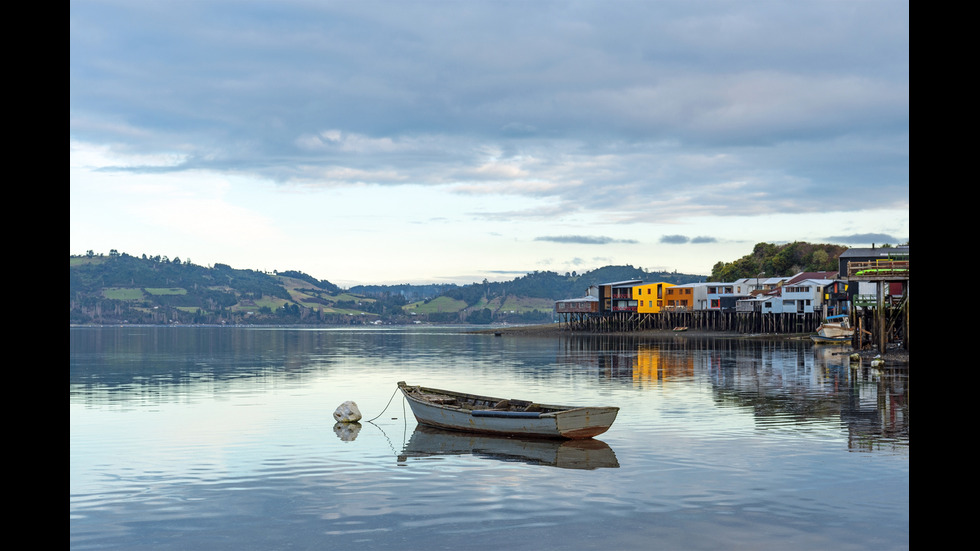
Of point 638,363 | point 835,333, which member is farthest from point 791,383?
point 835,333

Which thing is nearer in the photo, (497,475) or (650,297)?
(497,475)

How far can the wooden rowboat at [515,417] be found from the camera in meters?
30.9

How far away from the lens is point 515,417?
104 feet

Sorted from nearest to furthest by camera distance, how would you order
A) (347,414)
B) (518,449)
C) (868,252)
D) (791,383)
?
(518,449) → (347,414) → (791,383) → (868,252)

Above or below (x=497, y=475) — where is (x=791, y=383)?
below

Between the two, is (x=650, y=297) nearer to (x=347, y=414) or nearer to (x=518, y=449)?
(x=347, y=414)

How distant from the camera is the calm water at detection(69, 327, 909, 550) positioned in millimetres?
18094

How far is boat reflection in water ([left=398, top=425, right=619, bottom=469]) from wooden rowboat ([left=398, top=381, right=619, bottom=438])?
0.35 metres

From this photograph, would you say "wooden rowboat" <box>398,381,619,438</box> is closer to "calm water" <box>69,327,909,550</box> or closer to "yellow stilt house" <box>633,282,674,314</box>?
"calm water" <box>69,327,909,550</box>

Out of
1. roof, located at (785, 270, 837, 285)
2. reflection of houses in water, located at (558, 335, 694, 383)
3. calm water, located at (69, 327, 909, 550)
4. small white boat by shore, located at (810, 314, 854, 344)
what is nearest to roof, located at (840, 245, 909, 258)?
small white boat by shore, located at (810, 314, 854, 344)

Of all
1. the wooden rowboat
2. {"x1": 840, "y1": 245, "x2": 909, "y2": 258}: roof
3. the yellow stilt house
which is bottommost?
the wooden rowboat

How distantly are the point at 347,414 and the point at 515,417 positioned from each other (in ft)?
31.3

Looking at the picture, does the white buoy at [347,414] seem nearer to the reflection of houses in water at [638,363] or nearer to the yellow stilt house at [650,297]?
the reflection of houses in water at [638,363]
